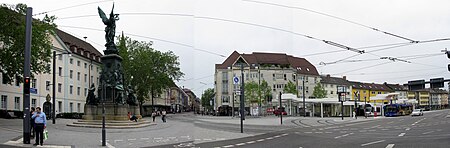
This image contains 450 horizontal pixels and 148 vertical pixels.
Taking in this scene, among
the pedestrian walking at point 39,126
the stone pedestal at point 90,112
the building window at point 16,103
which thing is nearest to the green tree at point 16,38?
the stone pedestal at point 90,112

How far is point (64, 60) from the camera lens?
63250 mm

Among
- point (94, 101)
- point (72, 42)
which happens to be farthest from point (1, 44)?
point (72, 42)

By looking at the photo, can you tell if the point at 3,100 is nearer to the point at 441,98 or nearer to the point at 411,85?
the point at 411,85

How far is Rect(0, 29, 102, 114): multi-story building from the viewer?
51688mm

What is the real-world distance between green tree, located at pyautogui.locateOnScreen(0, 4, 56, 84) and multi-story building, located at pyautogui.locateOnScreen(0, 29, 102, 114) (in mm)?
17569

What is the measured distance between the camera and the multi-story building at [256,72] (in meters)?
15.3

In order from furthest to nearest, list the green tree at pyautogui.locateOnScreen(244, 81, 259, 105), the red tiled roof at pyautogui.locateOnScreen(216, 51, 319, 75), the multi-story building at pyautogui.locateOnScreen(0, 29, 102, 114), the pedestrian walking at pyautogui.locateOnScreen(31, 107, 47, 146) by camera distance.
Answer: the multi-story building at pyautogui.locateOnScreen(0, 29, 102, 114)
the green tree at pyautogui.locateOnScreen(244, 81, 259, 105)
the pedestrian walking at pyautogui.locateOnScreen(31, 107, 47, 146)
the red tiled roof at pyautogui.locateOnScreen(216, 51, 319, 75)

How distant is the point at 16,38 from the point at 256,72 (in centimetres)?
1833

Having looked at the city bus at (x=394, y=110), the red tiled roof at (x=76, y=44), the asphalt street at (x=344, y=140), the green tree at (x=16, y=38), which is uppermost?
the red tiled roof at (x=76, y=44)

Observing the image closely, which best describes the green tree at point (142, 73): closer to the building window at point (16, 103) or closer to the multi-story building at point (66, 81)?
the multi-story building at point (66, 81)

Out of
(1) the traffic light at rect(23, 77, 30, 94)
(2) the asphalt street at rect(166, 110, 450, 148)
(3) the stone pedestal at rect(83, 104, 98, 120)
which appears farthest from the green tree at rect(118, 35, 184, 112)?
(1) the traffic light at rect(23, 77, 30, 94)

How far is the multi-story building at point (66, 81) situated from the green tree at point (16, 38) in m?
17.6

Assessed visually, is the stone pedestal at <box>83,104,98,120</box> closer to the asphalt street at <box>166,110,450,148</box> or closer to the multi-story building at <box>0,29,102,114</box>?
the asphalt street at <box>166,110,450,148</box>

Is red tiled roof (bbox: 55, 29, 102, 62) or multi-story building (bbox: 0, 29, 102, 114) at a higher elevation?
red tiled roof (bbox: 55, 29, 102, 62)
